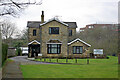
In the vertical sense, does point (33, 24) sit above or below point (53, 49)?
above

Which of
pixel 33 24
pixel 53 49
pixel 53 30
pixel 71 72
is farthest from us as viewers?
pixel 33 24

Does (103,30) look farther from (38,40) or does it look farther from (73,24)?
(38,40)

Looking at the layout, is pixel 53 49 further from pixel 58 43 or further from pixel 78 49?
pixel 78 49

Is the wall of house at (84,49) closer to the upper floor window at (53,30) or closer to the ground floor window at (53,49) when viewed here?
the ground floor window at (53,49)

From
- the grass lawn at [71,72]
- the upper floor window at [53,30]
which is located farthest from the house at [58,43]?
the grass lawn at [71,72]

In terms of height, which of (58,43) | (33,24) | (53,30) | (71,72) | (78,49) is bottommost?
(71,72)

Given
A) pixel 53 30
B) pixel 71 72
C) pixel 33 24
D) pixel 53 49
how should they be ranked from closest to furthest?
pixel 71 72, pixel 53 49, pixel 53 30, pixel 33 24

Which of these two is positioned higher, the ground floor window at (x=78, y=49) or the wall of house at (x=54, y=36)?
the wall of house at (x=54, y=36)

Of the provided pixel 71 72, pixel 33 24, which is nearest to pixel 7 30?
pixel 33 24

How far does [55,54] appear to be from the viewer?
4153 cm

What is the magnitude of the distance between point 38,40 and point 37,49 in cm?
235

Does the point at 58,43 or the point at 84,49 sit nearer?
the point at 58,43

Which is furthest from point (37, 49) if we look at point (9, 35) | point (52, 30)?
point (9, 35)

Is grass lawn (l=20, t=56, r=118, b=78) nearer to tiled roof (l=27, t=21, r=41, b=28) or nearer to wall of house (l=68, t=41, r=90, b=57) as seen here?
wall of house (l=68, t=41, r=90, b=57)
